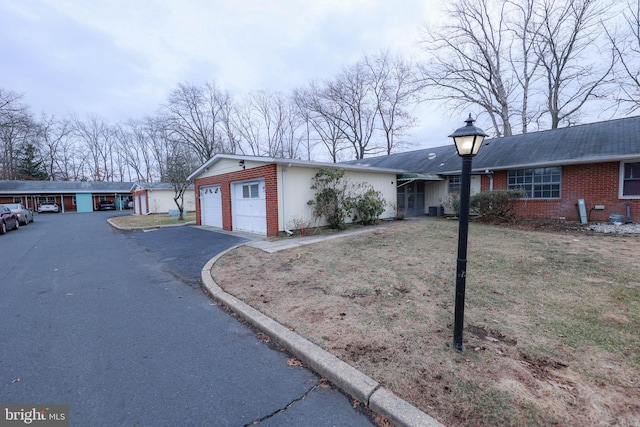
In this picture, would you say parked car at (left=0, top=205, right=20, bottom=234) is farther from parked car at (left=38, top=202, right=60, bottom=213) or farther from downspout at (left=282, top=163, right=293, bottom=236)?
parked car at (left=38, top=202, right=60, bottom=213)

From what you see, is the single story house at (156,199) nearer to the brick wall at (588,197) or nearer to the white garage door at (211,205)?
the white garage door at (211,205)

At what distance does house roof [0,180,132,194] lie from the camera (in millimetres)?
29198

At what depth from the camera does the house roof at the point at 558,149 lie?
10.4 m

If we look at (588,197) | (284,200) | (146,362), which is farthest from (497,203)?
(146,362)

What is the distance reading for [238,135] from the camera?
3117 cm

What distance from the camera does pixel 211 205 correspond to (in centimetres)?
1352

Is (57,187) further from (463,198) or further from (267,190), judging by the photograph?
(463,198)

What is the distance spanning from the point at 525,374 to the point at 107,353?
3.97 metres

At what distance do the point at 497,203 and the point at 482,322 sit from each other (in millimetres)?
9860

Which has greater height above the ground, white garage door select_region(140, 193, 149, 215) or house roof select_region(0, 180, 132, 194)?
house roof select_region(0, 180, 132, 194)

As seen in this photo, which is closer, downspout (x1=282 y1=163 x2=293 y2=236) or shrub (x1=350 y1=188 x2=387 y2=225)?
downspout (x1=282 y1=163 x2=293 y2=236)

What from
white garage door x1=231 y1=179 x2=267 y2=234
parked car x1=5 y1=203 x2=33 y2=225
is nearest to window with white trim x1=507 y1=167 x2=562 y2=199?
white garage door x1=231 y1=179 x2=267 y2=234

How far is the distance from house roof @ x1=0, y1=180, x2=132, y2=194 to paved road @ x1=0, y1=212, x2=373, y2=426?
36.5 meters

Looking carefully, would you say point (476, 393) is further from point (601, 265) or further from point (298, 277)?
point (601, 265)
